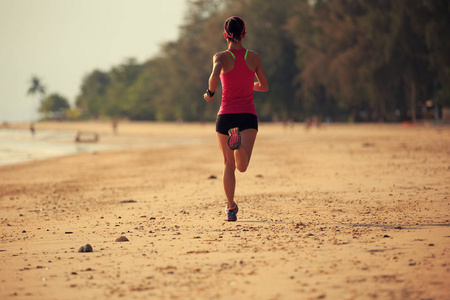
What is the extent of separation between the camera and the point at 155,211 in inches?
307

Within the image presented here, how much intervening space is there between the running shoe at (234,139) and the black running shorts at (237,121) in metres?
0.13

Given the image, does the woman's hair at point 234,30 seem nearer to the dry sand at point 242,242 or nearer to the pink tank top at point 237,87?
the pink tank top at point 237,87

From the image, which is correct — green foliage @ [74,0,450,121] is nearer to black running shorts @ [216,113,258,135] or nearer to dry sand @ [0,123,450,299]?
dry sand @ [0,123,450,299]

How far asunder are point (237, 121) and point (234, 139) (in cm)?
24

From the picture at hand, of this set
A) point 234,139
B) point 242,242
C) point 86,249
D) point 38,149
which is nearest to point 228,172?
point 234,139

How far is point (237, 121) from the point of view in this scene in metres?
6.37

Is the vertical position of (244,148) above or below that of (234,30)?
below

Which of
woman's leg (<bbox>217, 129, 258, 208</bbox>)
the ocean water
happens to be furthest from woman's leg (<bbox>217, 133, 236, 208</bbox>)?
the ocean water

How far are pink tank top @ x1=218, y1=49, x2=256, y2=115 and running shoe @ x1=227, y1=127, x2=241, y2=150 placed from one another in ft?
0.80

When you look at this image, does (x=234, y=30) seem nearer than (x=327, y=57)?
Yes

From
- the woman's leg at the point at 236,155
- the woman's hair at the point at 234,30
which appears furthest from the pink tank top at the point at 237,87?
the woman's leg at the point at 236,155

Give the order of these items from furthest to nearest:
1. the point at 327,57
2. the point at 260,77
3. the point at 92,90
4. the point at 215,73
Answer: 1. the point at 92,90
2. the point at 327,57
3. the point at 260,77
4. the point at 215,73

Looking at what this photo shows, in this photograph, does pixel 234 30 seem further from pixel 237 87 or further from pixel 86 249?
pixel 86 249

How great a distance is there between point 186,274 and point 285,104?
229 ft
